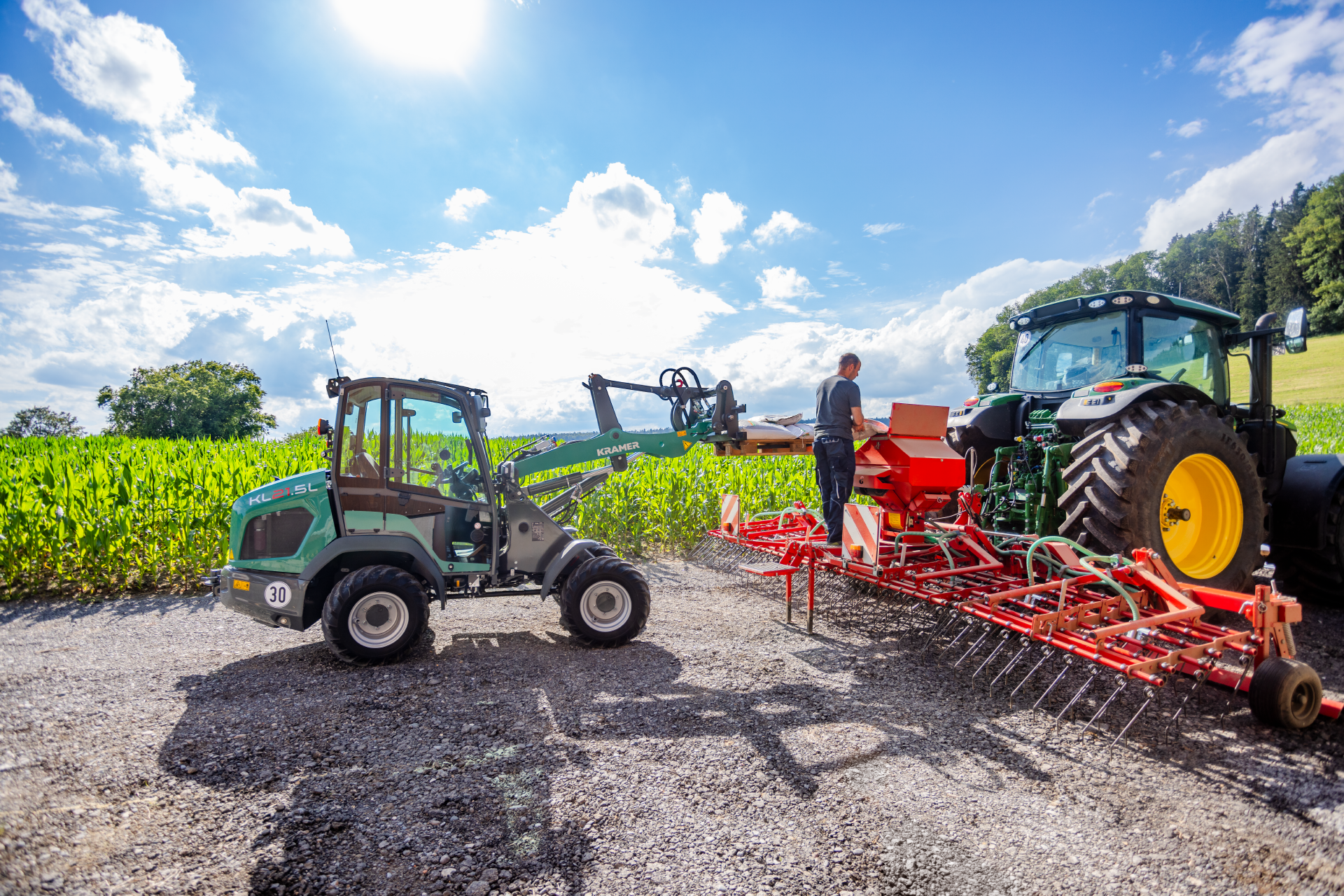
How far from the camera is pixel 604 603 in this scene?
501 cm

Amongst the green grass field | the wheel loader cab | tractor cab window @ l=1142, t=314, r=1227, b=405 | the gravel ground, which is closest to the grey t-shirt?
the gravel ground

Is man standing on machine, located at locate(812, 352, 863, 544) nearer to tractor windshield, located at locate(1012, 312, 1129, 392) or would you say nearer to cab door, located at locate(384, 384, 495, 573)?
tractor windshield, located at locate(1012, 312, 1129, 392)

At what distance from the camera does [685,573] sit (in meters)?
7.75

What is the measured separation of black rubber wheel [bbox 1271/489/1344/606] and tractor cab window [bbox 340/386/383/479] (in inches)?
289

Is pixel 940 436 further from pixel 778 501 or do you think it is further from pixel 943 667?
pixel 778 501

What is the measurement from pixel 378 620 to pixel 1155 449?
16.5ft

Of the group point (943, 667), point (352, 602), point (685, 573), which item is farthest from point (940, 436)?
point (352, 602)

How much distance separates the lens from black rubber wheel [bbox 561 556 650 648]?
4.91 metres

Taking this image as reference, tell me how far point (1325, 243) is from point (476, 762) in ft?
240

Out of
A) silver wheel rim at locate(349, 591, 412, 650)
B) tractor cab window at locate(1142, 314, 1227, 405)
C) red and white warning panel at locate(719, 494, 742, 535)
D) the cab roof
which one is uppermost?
the cab roof

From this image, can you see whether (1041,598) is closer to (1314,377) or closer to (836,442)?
(836,442)

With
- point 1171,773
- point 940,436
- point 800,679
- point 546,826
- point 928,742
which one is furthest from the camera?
point 940,436

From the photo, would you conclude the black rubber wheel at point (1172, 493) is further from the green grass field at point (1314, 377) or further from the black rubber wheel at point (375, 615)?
the green grass field at point (1314, 377)

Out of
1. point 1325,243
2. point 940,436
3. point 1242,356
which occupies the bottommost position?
point 940,436
